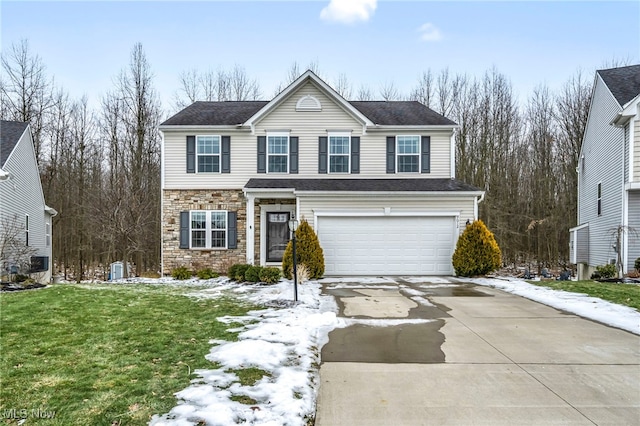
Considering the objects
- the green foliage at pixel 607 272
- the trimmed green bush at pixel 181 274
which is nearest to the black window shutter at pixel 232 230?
the trimmed green bush at pixel 181 274

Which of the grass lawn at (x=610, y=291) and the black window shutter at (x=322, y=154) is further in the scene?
the black window shutter at (x=322, y=154)

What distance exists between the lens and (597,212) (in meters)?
15.6

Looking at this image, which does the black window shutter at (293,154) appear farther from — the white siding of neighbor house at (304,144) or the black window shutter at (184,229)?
the black window shutter at (184,229)

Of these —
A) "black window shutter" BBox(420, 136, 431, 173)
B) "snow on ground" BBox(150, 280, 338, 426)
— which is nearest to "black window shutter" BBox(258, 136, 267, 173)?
"black window shutter" BBox(420, 136, 431, 173)

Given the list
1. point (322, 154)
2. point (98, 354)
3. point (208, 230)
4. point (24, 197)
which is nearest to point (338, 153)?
point (322, 154)

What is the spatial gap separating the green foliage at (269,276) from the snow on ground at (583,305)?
632cm

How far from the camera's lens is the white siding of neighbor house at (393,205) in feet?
44.7

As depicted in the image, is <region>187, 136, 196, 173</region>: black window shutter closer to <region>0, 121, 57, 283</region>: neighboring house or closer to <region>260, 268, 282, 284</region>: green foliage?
<region>0, 121, 57, 283</region>: neighboring house

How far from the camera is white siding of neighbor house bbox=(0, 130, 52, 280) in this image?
1430 cm

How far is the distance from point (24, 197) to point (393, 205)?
15.3 m

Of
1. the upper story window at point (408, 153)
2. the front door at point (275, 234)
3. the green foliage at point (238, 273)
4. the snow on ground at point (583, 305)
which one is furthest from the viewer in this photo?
the upper story window at point (408, 153)

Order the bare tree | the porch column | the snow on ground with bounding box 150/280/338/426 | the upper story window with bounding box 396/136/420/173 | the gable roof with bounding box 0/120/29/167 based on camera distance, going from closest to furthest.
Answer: the snow on ground with bounding box 150/280/338/426
the porch column
the gable roof with bounding box 0/120/29/167
the upper story window with bounding box 396/136/420/173
the bare tree

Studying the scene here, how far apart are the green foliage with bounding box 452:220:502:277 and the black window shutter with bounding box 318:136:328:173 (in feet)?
19.3

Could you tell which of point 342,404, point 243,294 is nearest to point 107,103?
point 243,294
